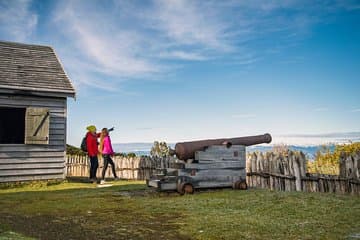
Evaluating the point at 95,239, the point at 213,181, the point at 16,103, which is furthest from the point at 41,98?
the point at 95,239

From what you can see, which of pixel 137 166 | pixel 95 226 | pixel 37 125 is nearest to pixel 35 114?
pixel 37 125

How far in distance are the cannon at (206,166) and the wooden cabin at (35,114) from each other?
5404 mm

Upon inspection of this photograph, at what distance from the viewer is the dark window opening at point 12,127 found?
61.0 feet

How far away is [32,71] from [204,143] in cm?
856

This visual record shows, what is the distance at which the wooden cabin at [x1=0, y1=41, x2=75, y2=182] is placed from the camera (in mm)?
13578

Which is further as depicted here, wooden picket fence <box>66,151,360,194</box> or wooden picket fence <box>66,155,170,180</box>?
wooden picket fence <box>66,155,170,180</box>

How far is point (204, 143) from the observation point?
33.7 feet

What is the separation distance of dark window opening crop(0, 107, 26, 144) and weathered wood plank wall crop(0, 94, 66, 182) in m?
4.78

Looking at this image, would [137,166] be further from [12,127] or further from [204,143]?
[204,143]

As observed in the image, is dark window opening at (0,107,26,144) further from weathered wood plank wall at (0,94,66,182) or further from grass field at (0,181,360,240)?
grass field at (0,181,360,240)

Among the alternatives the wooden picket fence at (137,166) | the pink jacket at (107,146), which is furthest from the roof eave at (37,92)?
the wooden picket fence at (137,166)

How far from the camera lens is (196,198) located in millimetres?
9125

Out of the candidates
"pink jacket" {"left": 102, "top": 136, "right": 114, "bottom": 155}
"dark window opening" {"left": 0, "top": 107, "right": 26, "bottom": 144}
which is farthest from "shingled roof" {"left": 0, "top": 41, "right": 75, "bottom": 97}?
"dark window opening" {"left": 0, "top": 107, "right": 26, "bottom": 144}

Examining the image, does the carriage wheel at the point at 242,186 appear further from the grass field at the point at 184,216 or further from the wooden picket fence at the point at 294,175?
the wooden picket fence at the point at 294,175
